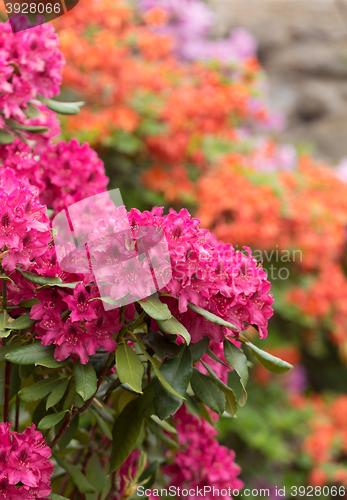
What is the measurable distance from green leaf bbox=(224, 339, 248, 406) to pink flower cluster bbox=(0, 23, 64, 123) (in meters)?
0.55

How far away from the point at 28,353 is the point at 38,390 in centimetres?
8

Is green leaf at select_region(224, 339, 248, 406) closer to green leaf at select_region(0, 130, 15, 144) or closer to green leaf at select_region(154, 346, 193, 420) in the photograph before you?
green leaf at select_region(154, 346, 193, 420)

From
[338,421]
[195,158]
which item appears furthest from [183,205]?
[338,421]

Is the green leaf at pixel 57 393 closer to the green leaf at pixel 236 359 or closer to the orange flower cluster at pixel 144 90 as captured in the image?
the green leaf at pixel 236 359

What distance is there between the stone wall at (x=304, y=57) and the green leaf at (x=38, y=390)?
14.2 ft

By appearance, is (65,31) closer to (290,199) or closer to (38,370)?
(290,199)

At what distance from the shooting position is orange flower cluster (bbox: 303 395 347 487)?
103 inches

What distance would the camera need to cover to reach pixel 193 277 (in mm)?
660

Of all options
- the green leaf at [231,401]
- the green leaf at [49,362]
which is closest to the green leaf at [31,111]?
the green leaf at [49,362]

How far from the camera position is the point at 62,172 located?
3.15ft

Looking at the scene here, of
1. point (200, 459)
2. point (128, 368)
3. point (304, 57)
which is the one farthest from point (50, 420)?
point (304, 57)

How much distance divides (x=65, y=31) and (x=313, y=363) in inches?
114

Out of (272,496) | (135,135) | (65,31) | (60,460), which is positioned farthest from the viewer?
(272,496)

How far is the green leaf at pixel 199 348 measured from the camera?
704mm
